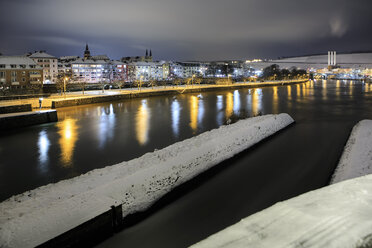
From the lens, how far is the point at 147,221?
14.3 ft

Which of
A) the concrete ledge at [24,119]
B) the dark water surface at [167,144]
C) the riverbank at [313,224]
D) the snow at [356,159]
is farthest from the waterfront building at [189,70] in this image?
the riverbank at [313,224]

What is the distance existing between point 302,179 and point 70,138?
7.23 m

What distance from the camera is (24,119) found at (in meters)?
11.3

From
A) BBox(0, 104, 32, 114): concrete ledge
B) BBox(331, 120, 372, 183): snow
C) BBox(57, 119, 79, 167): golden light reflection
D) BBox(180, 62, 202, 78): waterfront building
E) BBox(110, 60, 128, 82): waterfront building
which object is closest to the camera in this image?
BBox(331, 120, 372, 183): snow

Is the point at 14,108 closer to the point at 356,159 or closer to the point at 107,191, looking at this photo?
the point at 107,191

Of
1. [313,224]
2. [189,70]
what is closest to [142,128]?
[313,224]

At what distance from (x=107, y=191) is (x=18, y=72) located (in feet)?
114

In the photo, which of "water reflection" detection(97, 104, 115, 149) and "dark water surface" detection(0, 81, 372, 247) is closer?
"dark water surface" detection(0, 81, 372, 247)

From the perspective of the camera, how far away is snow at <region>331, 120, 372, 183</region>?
18.9 ft

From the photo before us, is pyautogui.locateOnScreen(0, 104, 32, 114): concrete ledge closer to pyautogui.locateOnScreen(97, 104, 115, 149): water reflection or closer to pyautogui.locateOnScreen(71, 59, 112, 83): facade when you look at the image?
pyautogui.locateOnScreen(97, 104, 115, 149): water reflection

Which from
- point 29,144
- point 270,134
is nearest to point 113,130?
point 29,144

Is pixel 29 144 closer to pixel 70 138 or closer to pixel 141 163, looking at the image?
pixel 70 138

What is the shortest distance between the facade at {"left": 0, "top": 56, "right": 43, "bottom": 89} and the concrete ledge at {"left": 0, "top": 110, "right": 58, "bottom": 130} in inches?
867

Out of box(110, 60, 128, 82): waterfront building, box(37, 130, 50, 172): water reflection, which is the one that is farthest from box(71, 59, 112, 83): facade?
box(37, 130, 50, 172): water reflection
